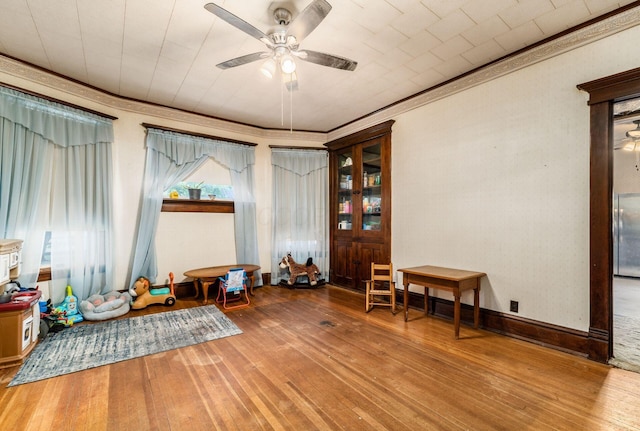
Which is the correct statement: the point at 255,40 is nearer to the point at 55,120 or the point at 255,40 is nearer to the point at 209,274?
the point at 55,120

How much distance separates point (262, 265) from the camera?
212 inches

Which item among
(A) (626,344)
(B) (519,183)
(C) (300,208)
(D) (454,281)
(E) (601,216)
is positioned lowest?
(A) (626,344)

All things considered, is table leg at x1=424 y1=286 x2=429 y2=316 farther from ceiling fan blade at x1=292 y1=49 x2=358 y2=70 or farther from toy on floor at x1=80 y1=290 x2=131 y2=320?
toy on floor at x1=80 y1=290 x2=131 y2=320

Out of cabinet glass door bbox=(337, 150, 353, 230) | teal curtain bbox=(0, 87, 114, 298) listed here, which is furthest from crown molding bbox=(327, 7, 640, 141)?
teal curtain bbox=(0, 87, 114, 298)

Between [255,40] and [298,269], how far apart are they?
142 inches

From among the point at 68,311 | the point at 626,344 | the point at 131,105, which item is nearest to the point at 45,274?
the point at 68,311

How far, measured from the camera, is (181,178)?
14.9 feet

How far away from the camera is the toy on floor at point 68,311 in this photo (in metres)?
3.17

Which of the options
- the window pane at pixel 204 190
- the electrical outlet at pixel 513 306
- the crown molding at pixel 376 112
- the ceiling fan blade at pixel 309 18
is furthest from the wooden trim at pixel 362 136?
the electrical outlet at pixel 513 306

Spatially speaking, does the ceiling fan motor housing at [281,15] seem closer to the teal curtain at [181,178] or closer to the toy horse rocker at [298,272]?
the teal curtain at [181,178]

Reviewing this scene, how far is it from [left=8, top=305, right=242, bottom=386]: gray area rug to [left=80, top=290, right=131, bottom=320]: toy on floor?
0.14m

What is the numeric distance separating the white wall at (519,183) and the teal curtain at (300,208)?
204cm

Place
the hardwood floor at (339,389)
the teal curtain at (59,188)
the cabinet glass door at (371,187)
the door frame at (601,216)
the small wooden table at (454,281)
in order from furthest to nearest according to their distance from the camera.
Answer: the cabinet glass door at (371,187) → the teal curtain at (59,188) → the small wooden table at (454,281) → the door frame at (601,216) → the hardwood floor at (339,389)

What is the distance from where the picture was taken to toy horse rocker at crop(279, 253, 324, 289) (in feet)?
Answer: 16.8
